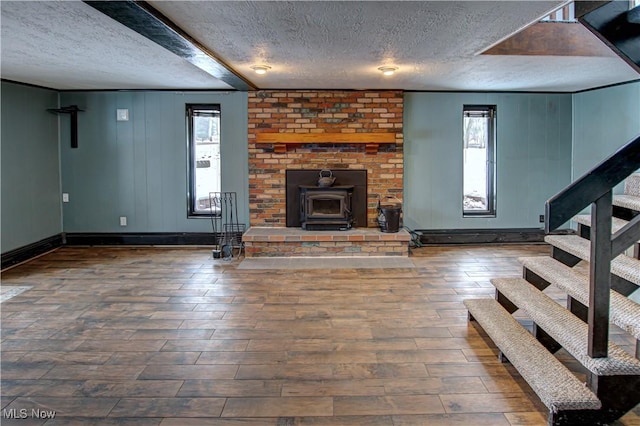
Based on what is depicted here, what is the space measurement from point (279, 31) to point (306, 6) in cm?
58

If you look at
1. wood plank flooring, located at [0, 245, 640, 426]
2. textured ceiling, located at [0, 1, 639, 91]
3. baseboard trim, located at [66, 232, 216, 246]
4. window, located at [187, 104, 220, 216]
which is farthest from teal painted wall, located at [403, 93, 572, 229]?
baseboard trim, located at [66, 232, 216, 246]

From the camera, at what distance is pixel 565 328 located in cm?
228

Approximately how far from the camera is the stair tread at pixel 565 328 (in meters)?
1.91

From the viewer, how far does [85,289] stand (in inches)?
163

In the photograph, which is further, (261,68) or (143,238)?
(143,238)

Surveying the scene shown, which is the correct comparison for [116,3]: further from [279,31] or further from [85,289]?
[85,289]

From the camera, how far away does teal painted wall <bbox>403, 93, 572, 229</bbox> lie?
618 cm

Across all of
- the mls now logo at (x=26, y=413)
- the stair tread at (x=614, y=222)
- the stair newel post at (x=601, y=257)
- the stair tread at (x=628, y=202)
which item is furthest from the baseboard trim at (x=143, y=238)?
the stair newel post at (x=601, y=257)

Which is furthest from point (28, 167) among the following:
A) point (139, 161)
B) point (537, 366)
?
point (537, 366)

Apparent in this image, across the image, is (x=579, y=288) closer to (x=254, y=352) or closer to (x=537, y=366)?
(x=537, y=366)

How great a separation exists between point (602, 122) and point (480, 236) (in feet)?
6.92

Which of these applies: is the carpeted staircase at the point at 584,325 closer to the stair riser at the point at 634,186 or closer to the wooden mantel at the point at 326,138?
the stair riser at the point at 634,186

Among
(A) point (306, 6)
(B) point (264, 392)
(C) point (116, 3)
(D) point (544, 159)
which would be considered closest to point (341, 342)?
(B) point (264, 392)

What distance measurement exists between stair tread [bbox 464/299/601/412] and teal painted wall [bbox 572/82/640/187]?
374 centimetres
